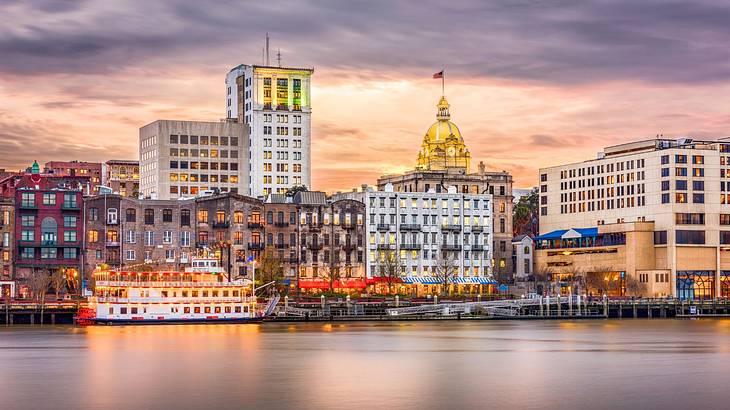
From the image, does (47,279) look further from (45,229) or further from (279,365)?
(279,365)

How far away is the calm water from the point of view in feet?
247

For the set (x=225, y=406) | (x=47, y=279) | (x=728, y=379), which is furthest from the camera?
(x=47, y=279)

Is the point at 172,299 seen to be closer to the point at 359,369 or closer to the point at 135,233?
the point at 135,233

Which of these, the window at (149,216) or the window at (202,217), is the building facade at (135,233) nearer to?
the window at (149,216)

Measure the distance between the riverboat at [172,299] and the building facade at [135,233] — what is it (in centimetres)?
2740

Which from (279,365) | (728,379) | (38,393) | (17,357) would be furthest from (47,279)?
(728,379)

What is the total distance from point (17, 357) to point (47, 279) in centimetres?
7267

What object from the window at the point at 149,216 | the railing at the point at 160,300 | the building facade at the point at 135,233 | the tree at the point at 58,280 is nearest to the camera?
the railing at the point at 160,300

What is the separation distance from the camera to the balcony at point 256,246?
18912cm

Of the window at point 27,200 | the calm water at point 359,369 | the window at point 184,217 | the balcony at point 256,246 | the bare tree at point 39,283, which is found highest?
the window at point 27,200

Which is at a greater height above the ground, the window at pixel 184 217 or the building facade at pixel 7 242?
the window at pixel 184 217

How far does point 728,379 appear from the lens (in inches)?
3403

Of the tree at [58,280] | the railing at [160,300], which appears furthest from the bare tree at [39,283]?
the railing at [160,300]

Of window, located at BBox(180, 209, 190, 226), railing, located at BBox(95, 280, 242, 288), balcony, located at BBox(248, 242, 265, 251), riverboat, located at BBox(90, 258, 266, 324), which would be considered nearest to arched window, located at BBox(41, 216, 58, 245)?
window, located at BBox(180, 209, 190, 226)
